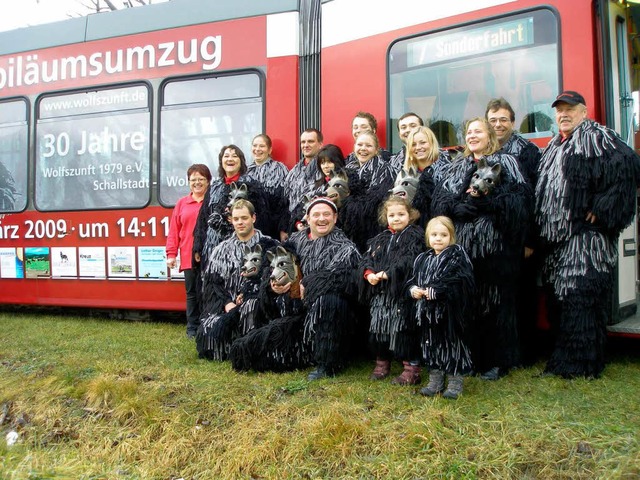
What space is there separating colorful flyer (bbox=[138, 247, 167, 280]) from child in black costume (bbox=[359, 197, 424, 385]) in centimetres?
296

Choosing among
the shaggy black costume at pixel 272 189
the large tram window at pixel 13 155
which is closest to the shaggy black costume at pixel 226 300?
the shaggy black costume at pixel 272 189

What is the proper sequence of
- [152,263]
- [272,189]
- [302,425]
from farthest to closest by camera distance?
[152,263] < [272,189] < [302,425]

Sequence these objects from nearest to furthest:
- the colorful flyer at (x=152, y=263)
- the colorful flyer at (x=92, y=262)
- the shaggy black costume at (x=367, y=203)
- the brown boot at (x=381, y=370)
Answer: the brown boot at (x=381, y=370) < the shaggy black costume at (x=367, y=203) < the colorful flyer at (x=152, y=263) < the colorful flyer at (x=92, y=262)

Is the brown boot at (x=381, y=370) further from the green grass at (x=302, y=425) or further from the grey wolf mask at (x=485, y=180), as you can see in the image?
the grey wolf mask at (x=485, y=180)

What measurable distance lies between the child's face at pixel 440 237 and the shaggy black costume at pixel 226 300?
1.47 meters

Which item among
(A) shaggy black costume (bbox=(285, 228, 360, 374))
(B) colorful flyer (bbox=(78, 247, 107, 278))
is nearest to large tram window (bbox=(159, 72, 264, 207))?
(B) colorful flyer (bbox=(78, 247, 107, 278))

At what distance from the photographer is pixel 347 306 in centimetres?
431

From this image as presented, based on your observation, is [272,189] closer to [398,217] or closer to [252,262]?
[252,262]

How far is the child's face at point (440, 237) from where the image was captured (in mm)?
3799

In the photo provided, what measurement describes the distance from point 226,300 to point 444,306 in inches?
76.4

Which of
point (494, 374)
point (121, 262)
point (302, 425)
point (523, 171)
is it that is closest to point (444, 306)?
point (494, 374)

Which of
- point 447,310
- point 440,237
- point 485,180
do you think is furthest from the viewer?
point 485,180

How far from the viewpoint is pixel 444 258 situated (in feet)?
12.4

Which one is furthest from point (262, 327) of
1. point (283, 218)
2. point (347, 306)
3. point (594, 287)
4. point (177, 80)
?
point (177, 80)
